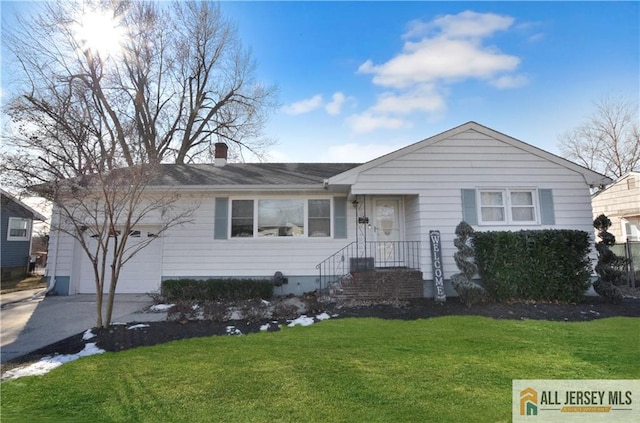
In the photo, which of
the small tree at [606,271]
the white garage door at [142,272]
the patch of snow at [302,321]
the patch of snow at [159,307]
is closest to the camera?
the patch of snow at [302,321]

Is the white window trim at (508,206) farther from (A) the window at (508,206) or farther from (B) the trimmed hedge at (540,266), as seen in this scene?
(B) the trimmed hedge at (540,266)

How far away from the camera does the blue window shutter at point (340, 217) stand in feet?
32.0

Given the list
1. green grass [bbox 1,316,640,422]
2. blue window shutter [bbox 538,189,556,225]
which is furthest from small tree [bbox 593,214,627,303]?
green grass [bbox 1,316,640,422]

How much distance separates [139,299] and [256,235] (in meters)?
3.74

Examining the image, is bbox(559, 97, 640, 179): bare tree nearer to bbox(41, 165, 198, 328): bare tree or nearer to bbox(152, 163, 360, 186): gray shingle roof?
bbox(152, 163, 360, 186): gray shingle roof

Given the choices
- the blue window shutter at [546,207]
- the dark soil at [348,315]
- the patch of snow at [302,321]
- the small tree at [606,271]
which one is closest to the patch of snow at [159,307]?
the dark soil at [348,315]

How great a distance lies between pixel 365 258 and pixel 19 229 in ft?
67.5

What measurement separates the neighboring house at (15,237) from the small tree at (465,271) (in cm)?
2007

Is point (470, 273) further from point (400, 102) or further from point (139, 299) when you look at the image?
point (139, 299)

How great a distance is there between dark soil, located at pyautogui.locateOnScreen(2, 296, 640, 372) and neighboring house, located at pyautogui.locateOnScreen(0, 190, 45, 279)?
1549cm

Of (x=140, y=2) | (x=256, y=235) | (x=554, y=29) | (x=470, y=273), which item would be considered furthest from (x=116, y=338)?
(x=140, y=2)

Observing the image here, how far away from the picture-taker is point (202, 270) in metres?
9.63

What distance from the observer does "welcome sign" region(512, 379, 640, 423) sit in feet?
9.69

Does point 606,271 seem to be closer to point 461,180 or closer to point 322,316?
point 461,180
